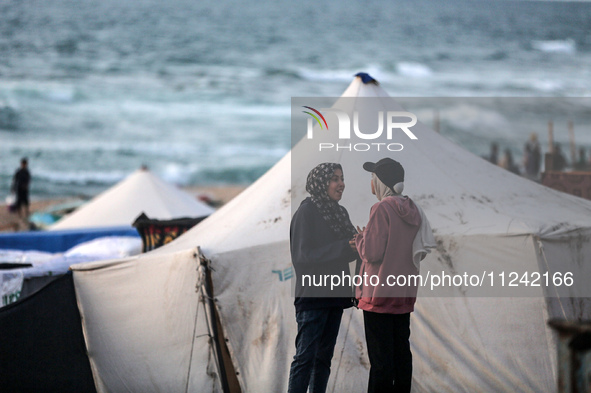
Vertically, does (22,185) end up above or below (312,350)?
above

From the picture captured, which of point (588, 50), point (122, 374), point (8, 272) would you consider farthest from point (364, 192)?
point (588, 50)

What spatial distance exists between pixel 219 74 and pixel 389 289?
42220mm

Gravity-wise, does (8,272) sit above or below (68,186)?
below

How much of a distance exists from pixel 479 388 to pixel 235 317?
61.6 inches

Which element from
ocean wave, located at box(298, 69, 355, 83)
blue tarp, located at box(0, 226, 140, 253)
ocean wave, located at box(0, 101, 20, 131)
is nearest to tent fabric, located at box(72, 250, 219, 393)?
blue tarp, located at box(0, 226, 140, 253)

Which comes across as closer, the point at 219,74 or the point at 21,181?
the point at 21,181

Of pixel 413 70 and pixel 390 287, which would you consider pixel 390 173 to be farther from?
pixel 413 70

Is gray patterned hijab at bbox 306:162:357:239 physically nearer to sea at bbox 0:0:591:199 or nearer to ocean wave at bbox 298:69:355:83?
sea at bbox 0:0:591:199

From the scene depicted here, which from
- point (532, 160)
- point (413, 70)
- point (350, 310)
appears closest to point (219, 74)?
point (413, 70)

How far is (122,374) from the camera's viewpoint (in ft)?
13.4

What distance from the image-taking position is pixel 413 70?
1761 inches

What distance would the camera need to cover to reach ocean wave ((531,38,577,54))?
5056cm

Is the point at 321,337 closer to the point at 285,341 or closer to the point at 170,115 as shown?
the point at 285,341

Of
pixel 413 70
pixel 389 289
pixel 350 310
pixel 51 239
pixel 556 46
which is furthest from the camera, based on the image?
pixel 556 46
